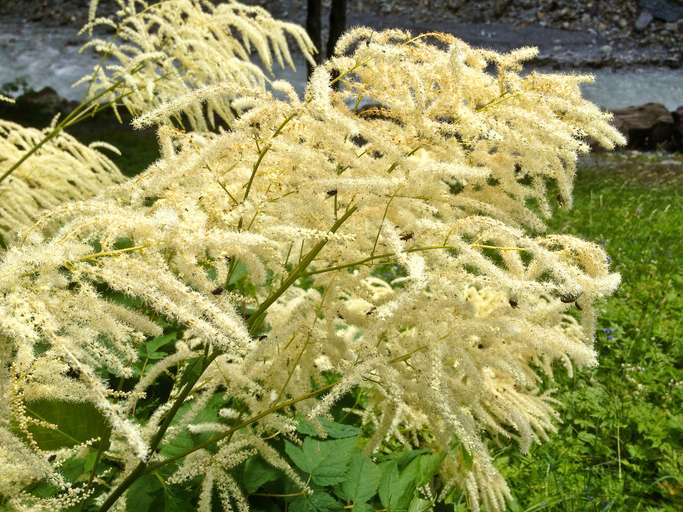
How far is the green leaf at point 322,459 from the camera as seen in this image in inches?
73.3

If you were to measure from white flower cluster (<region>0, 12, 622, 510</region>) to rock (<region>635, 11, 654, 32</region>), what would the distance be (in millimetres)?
23546

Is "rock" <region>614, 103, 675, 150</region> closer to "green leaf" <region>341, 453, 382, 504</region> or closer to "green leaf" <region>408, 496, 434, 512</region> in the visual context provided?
"green leaf" <region>408, 496, 434, 512</region>

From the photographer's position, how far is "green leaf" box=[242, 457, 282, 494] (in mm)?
1933

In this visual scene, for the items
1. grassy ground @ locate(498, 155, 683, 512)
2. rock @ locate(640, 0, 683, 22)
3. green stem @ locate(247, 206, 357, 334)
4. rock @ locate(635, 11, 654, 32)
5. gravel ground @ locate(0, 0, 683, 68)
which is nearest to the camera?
green stem @ locate(247, 206, 357, 334)

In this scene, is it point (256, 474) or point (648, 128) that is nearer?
point (256, 474)

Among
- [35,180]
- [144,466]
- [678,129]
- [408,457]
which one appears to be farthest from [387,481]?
[678,129]

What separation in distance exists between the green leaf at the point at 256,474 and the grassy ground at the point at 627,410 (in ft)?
4.98

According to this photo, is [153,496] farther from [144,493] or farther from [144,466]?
[144,466]

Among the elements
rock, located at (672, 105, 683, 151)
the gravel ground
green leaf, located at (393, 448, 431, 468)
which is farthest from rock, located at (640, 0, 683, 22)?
green leaf, located at (393, 448, 431, 468)

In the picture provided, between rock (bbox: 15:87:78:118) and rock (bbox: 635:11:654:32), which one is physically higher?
rock (bbox: 15:87:78:118)

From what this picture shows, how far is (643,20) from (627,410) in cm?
2236

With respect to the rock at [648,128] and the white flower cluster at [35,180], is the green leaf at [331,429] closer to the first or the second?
the white flower cluster at [35,180]

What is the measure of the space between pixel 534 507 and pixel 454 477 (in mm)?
799

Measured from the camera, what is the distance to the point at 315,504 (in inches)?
74.5
